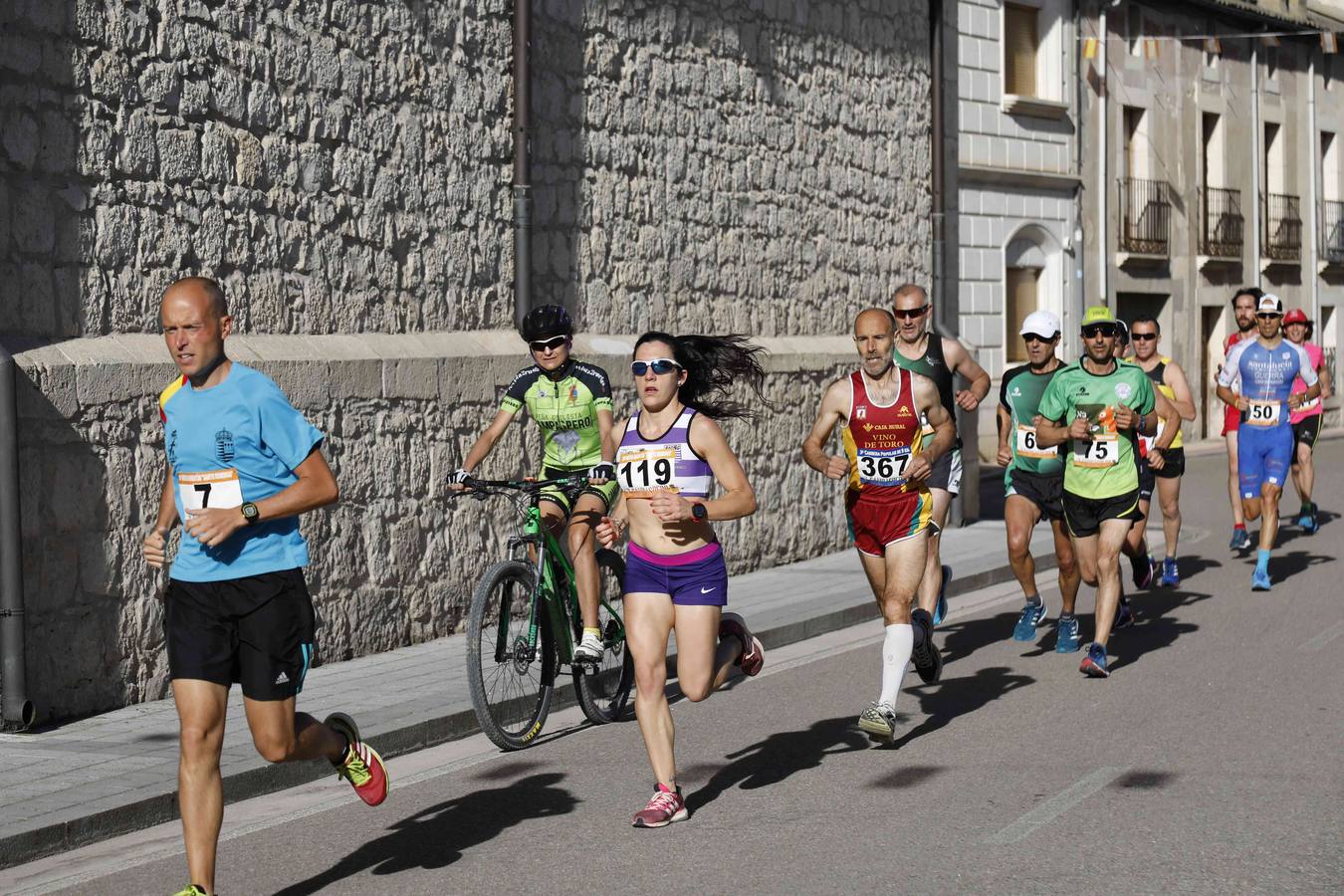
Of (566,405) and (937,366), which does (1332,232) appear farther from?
(566,405)

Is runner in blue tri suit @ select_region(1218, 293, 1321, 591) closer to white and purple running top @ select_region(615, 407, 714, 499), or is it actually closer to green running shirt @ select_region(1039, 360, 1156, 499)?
green running shirt @ select_region(1039, 360, 1156, 499)

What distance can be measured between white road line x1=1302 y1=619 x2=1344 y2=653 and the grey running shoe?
12.3ft

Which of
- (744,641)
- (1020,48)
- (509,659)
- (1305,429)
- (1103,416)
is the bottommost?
(509,659)

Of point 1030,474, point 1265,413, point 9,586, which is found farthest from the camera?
point 1265,413

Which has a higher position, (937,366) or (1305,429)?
(937,366)

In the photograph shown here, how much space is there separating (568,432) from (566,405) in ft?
0.48

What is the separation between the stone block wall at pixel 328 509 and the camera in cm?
903

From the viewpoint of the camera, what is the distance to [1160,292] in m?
33.6

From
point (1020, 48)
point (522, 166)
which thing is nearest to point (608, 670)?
point (522, 166)

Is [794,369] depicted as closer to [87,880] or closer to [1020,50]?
[87,880]

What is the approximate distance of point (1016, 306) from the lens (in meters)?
28.4

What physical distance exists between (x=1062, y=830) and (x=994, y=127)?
70.0 ft

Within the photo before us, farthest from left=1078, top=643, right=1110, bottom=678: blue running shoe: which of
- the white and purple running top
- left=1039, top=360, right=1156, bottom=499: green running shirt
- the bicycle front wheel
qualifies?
the white and purple running top

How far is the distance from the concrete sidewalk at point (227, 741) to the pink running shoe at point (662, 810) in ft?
5.56
